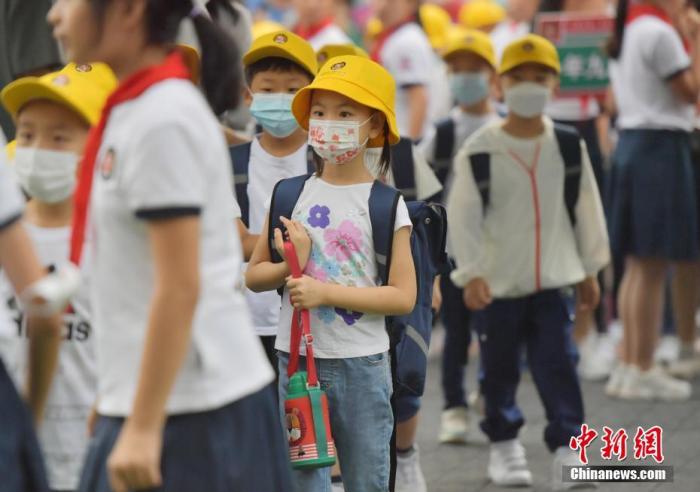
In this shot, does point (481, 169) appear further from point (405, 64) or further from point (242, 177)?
point (405, 64)

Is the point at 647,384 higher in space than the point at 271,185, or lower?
lower

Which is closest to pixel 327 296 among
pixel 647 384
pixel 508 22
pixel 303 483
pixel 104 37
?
pixel 303 483

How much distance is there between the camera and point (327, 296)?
470cm

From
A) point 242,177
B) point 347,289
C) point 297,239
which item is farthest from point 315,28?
point 347,289

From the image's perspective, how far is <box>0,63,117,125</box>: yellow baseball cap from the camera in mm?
3914

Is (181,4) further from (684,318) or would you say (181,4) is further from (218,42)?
(684,318)

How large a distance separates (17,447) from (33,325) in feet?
0.98

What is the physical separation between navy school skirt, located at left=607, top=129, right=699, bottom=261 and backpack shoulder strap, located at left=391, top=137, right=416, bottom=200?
2.76 meters

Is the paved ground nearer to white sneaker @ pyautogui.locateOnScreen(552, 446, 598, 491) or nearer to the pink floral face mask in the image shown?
white sneaker @ pyautogui.locateOnScreen(552, 446, 598, 491)

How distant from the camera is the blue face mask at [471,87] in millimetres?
7918

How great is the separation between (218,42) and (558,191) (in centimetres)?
326

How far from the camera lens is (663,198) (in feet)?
28.1

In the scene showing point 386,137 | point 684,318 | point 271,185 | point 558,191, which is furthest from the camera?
point 684,318

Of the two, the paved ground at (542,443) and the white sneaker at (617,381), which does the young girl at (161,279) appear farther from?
the white sneaker at (617,381)
